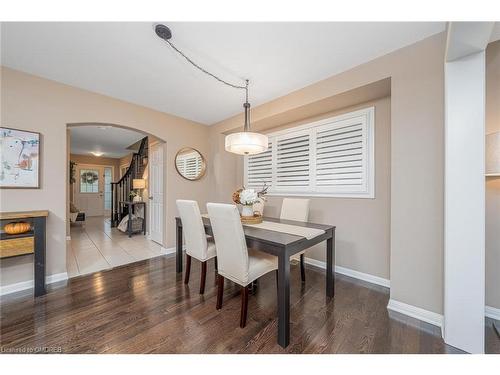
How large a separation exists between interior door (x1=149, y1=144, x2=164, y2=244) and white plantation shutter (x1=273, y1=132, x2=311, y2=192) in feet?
7.54

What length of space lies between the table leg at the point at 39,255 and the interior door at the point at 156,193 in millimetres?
1826

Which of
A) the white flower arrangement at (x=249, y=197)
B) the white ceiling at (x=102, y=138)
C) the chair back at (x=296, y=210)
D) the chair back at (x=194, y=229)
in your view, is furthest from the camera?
the white ceiling at (x=102, y=138)

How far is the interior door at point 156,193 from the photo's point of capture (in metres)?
3.91

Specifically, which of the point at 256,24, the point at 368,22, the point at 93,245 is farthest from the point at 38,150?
the point at 368,22

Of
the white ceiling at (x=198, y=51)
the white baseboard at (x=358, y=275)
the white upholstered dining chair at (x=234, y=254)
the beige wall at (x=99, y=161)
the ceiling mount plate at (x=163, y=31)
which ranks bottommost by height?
the white baseboard at (x=358, y=275)

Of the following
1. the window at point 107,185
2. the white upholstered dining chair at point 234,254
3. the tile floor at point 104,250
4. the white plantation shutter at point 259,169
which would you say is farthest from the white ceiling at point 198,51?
the window at point 107,185

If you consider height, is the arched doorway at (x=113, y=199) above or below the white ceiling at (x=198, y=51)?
below

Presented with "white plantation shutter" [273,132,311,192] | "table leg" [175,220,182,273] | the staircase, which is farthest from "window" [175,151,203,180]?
the staircase

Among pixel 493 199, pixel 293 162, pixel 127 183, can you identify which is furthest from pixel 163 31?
pixel 127 183

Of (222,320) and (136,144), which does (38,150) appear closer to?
A: (222,320)

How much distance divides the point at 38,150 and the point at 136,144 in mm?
3771

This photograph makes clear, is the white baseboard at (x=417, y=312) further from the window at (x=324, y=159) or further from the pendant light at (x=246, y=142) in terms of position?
the pendant light at (x=246, y=142)

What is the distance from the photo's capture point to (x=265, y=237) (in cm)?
160

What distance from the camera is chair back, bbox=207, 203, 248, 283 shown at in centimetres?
155
